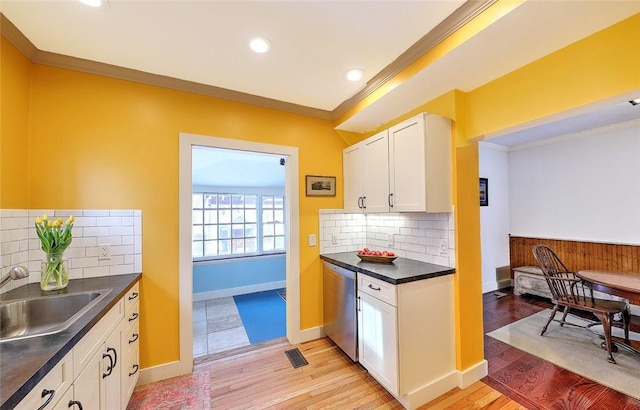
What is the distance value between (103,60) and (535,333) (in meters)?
5.03

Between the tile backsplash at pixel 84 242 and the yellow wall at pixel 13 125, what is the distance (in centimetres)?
13

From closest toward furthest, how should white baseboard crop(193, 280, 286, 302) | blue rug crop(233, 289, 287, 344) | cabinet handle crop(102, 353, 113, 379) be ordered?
cabinet handle crop(102, 353, 113, 379)
blue rug crop(233, 289, 287, 344)
white baseboard crop(193, 280, 286, 302)

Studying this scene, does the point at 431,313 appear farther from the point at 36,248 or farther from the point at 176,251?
the point at 36,248

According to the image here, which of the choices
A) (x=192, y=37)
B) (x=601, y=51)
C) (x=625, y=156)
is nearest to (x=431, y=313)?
(x=601, y=51)

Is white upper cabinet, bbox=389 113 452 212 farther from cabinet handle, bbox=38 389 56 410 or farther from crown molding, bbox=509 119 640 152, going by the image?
crown molding, bbox=509 119 640 152

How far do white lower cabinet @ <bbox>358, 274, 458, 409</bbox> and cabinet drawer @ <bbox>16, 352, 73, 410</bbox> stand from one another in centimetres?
177

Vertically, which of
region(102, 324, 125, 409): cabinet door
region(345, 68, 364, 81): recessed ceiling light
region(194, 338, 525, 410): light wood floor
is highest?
region(345, 68, 364, 81): recessed ceiling light

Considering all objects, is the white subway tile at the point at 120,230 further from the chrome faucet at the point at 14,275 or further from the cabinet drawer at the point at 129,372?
the cabinet drawer at the point at 129,372

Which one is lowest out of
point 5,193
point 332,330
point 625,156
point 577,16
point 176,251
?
point 332,330

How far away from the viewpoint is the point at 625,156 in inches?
133

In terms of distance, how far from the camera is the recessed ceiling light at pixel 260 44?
5.62 ft

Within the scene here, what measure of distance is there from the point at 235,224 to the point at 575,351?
16.1 ft

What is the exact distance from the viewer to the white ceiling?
1.40 m

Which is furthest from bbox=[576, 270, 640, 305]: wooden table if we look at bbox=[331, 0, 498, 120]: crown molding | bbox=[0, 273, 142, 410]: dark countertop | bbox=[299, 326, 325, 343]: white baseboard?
bbox=[0, 273, 142, 410]: dark countertop
